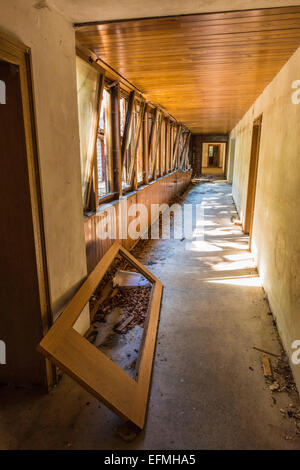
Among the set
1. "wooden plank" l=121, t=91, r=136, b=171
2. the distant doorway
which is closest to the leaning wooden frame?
"wooden plank" l=121, t=91, r=136, b=171

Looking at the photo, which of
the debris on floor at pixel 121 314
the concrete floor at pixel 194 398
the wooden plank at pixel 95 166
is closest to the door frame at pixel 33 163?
the concrete floor at pixel 194 398

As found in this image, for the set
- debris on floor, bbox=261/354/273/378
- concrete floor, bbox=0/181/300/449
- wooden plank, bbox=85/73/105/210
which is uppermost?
wooden plank, bbox=85/73/105/210

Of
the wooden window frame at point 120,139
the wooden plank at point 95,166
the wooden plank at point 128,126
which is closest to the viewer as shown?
the wooden plank at point 95,166

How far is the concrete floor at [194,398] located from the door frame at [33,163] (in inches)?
13.1

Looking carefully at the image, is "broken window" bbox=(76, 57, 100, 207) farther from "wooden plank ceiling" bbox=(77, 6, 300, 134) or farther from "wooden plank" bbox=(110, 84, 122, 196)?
"wooden plank" bbox=(110, 84, 122, 196)

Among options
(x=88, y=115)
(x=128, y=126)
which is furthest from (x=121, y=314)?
(x=128, y=126)

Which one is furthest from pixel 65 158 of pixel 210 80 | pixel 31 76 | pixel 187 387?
pixel 210 80

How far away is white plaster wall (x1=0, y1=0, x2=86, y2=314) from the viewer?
6.59 ft

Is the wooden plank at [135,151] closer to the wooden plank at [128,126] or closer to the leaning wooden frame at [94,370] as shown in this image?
the wooden plank at [128,126]

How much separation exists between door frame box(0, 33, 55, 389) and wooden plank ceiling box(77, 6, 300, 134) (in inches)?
39.6

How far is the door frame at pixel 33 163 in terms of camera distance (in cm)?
183

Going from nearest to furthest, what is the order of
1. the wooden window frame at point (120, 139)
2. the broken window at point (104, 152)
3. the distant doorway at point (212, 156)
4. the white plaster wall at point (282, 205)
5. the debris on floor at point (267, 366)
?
1. the debris on floor at point (267, 366)
2. the white plaster wall at point (282, 205)
3. the wooden window frame at point (120, 139)
4. the broken window at point (104, 152)
5. the distant doorway at point (212, 156)
